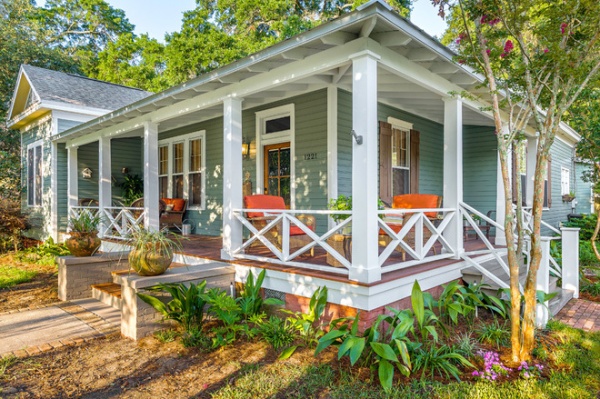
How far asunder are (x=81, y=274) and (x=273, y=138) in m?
3.64

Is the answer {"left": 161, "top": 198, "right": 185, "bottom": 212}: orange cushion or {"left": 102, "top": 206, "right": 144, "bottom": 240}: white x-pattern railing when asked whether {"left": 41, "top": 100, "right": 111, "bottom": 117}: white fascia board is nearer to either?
{"left": 102, "top": 206, "right": 144, "bottom": 240}: white x-pattern railing

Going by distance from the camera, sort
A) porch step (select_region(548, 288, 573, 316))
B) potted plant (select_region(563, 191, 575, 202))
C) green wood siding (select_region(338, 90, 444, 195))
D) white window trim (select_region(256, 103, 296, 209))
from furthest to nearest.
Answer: potted plant (select_region(563, 191, 575, 202))
white window trim (select_region(256, 103, 296, 209))
green wood siding (select_region(338, 90, 444, 195))
porch step (select_region(548, 288, 573, 316))

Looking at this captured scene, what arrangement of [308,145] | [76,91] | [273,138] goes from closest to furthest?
[308,145] < [273,138] < [76,91]

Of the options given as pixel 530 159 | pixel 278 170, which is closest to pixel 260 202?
pixel 278 170

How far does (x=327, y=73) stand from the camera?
5203 mm

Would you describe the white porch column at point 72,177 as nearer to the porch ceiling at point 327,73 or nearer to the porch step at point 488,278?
the porch ceiling at point 327,73

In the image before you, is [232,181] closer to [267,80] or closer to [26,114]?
[267,80]

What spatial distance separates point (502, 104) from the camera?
11.5 ft

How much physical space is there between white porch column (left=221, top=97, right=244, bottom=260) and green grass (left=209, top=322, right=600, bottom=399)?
6.37 feet

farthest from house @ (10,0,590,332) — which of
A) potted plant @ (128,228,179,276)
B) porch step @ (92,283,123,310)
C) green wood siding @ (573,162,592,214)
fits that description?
green wood siding @ (573,162,592,214)

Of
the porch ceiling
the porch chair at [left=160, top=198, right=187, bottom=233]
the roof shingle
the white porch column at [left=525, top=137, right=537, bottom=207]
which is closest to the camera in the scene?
the porch ceiling

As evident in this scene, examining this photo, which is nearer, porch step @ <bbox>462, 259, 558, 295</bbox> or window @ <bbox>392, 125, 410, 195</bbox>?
porch step @ <bbox>462, 259, 558, 295</bbox>

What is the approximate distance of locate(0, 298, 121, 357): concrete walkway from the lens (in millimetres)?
3662

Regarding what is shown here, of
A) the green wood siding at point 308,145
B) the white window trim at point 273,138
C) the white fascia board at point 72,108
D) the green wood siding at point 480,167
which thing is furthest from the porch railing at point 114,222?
the green wood siding at point 480,167
